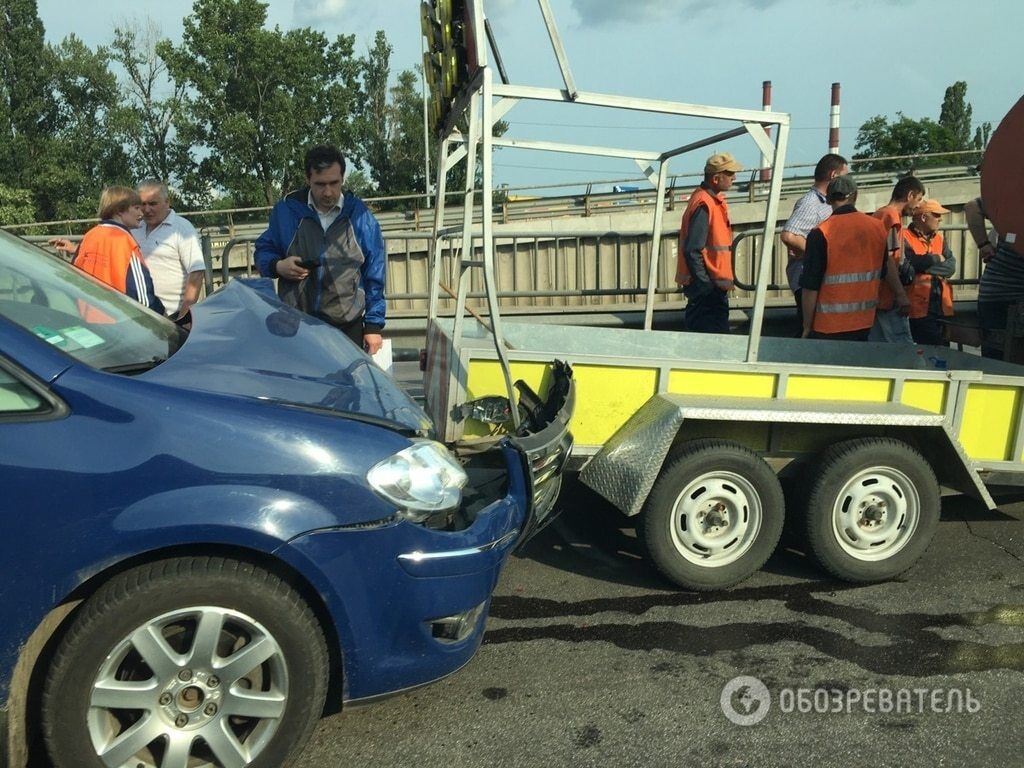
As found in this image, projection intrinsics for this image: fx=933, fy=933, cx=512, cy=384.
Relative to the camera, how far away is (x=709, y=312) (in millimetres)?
6848

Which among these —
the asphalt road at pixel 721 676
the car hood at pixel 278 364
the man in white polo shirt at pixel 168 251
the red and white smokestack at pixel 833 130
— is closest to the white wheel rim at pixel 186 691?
the asphalt road at pixel 721 676

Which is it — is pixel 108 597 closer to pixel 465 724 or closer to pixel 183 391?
pixel 183 391

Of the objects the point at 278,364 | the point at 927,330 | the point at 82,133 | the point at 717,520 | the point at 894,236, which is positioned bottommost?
the point at 717,520

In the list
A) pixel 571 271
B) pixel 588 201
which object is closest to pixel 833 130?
pixel 588 201

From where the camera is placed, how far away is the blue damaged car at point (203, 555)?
2451 mm

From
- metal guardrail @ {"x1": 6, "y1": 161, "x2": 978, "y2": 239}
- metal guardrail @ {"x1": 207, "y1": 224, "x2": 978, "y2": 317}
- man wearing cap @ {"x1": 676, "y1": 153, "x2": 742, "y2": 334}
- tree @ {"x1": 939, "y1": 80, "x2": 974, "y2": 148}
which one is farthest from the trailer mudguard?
tree @ {"x1": 939, "y1": 80, "x2": 974, "y2": 148}

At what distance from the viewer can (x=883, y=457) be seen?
4.27m

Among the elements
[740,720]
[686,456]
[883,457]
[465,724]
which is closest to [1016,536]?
[883,457]

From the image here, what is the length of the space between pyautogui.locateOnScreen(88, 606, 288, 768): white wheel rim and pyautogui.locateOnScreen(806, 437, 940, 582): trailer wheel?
2.67 meters

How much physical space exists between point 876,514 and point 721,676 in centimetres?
134

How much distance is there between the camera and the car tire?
2484mm

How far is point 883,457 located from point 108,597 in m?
3.31

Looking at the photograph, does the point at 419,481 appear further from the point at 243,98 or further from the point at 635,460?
the point at 243,98

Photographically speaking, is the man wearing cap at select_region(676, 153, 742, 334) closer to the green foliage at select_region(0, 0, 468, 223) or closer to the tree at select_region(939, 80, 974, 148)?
the green foliage at select_region(0, 0, 468, 223)
